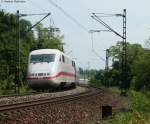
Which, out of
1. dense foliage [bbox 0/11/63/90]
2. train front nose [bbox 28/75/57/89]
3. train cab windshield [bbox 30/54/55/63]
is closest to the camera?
train front nose [bbox 28/75/57/89]

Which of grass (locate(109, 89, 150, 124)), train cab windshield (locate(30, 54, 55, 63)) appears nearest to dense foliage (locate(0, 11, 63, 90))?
train cab windshield (locate(30, 54, 55, 63))

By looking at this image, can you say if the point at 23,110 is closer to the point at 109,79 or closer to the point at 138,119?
the point at 138,119

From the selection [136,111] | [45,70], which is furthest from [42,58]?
[136,111]

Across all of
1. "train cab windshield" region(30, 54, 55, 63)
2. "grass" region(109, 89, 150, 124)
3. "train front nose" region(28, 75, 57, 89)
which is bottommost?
"grass" region(109, 89, 150, 124)

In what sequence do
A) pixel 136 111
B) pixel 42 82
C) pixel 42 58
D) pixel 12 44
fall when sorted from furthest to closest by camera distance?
pixel 12 44, pixel 42 58, pixel 42 82, pixel 136 111

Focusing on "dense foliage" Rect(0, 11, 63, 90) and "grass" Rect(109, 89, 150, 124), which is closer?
"grass" Rect(109, 89, 150, 124)

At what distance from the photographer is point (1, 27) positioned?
80.2 m

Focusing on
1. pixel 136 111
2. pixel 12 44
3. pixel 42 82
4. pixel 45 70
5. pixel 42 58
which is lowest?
pixel 136 111

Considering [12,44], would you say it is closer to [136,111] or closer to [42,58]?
[42,58]

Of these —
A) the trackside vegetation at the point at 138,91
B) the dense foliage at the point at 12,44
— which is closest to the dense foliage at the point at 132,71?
the trackside vegetation at the point at 138,91

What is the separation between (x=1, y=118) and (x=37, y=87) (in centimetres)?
2177

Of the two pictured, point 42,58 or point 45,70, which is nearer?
point 45,70

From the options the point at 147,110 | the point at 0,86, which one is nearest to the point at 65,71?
the point at 0,86

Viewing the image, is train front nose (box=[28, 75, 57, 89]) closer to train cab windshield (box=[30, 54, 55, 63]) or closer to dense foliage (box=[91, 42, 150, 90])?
train cab windshield (box=[30, 54, 55, 63])
